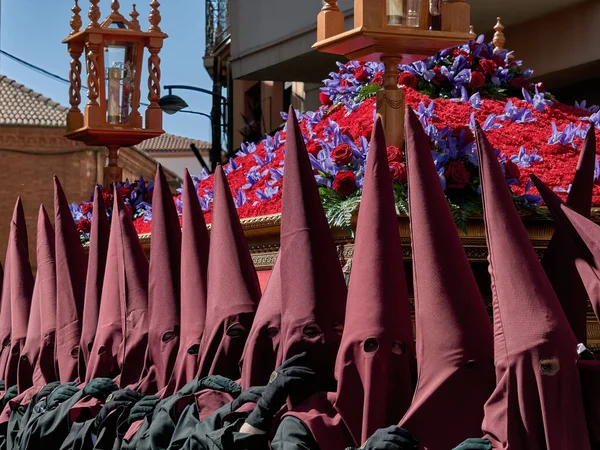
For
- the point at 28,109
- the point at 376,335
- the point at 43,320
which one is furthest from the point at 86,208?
→ the point at 28,109

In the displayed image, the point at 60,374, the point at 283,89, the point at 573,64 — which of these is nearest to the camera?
the point at 60,374

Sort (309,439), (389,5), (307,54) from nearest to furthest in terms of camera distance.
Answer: (309,439)
(389,5)
(307,54)

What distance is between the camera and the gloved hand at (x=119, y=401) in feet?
11.7

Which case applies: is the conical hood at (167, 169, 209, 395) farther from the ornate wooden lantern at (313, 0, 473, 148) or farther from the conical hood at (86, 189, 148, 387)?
the ornate wooden lantern at (313, 0, 473, 148)

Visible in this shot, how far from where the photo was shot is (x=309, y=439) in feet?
8.99

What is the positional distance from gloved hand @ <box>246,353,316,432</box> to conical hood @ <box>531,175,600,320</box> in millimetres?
662

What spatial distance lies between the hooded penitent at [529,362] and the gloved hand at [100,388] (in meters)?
1.69

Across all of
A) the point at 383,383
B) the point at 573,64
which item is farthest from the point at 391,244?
the point at 573,64

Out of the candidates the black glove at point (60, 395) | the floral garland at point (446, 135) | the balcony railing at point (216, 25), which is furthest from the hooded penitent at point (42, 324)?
the balcony railing at point (216, 25)

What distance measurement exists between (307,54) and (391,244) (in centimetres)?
831

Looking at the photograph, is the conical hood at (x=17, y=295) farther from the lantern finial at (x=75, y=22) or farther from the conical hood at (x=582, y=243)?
the conical hood at (x=582, y=243)

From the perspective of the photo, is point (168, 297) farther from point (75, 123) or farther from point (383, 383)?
point (75, 123)

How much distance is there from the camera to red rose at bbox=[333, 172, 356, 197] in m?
3.40

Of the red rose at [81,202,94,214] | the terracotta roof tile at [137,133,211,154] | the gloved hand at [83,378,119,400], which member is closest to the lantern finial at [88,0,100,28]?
the red rose at [81,202,94,214]
